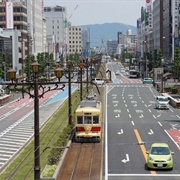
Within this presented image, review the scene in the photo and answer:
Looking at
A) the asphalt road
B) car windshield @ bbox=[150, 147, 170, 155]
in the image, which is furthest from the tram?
car windshield @ bbox=[150, 147, 170, 155]

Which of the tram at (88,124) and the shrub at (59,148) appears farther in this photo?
the tram at (88,124)

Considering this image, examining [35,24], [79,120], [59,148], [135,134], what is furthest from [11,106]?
[35,24]

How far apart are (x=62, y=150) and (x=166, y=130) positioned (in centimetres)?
1283

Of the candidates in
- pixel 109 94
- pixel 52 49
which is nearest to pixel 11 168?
pixel 109 94

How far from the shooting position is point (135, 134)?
39.7m

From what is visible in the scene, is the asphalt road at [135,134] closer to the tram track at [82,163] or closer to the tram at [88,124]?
the tram track at [82,163]

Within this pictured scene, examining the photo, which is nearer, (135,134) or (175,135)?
(175,135)

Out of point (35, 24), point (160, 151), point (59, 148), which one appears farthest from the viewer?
point (35, 24)

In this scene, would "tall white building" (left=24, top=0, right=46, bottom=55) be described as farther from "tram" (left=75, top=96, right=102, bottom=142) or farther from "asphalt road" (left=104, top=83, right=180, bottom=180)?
"tram" (left=75, top=96, right=102, bottom=142)

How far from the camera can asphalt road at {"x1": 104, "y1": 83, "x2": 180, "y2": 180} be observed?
87.2 ft

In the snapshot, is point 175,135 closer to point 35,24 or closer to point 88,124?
point 88,124

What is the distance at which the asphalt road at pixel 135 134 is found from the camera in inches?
1046

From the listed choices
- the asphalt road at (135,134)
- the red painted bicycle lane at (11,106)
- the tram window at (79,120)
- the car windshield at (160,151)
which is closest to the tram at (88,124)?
the tram window at (79,120)

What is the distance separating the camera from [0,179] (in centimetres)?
2483
